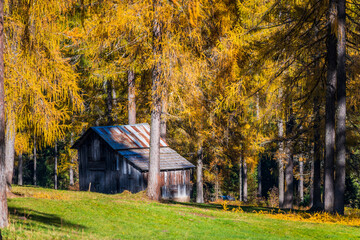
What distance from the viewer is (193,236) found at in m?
11.7

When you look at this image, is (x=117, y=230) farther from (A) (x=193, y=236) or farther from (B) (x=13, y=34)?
(B) (x=13, y=34)

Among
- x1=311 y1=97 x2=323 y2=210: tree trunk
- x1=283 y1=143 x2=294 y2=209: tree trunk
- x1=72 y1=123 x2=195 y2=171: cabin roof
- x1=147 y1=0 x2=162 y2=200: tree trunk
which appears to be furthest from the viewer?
x1=283 y1=143 x2=294 y2=209: tree trunk

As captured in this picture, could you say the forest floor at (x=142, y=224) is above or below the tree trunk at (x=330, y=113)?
below

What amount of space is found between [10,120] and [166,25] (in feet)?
20.7

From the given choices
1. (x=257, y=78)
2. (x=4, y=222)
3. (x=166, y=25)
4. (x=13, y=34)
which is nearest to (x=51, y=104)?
(x=13, y=34)

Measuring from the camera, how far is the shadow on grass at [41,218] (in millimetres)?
11203

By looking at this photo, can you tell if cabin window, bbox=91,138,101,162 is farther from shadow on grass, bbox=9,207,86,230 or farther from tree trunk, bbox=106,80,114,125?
shadow on grass, bbox=9,207,86,230

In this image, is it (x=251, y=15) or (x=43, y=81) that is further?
(x=251, y=15)

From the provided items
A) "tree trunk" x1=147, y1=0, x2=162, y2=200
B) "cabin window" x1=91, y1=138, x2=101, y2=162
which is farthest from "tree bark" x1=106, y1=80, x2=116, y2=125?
"tree trunk" x1=147, y1=0, x2=162, y2=200

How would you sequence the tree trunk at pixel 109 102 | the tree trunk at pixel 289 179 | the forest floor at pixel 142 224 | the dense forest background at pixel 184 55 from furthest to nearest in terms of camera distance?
the tree trunk at pixel 109 102, the tree trunk at pixel 289 179, the dense forest background at pixel 184 55, the forest floor at pixel 142 224

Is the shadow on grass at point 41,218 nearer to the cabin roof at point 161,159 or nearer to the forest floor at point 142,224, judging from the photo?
the forest floor at point 142,224

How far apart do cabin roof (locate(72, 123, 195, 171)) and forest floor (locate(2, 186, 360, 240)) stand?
9646 mm

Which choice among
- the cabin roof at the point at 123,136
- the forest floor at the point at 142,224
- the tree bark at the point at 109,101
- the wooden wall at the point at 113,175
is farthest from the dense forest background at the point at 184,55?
the tree bark at the point at 109,101

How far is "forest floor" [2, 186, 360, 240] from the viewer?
1083 centimetres
